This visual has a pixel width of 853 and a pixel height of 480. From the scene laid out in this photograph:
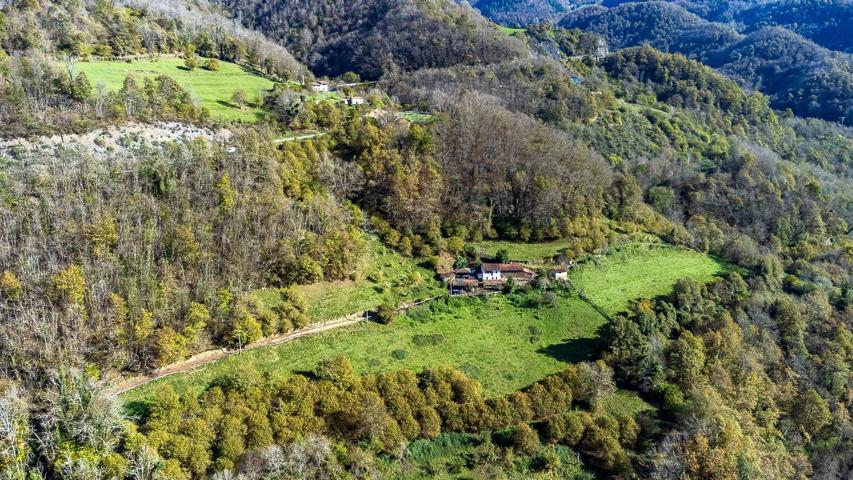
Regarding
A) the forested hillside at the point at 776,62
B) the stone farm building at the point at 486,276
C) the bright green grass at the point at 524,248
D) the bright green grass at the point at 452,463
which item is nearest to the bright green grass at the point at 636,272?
the bright green grass at the point at 524,248

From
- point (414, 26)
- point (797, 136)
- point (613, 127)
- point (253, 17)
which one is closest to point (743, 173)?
point (613, 127)

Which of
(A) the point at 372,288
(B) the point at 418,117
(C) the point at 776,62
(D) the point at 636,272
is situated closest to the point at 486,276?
(A) the point at 372,288

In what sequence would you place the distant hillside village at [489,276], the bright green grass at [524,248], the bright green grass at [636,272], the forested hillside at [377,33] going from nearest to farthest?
1. the distant hillside village at [489,276]
2. the bright green grass at [636,272]
3. the bright green grass at [524,248]
4. the forested hillside at [377,33]

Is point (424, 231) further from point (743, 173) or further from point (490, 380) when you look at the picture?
point (743, 173)

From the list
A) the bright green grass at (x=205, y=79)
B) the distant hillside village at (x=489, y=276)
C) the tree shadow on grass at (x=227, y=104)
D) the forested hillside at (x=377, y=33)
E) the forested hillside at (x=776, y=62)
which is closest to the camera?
the distant hillside village at (x=489, y=276)

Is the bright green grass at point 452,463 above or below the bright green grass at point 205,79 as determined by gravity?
below

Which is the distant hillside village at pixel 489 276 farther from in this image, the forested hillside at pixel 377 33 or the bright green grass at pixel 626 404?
the forested hillside at pixel 377 33

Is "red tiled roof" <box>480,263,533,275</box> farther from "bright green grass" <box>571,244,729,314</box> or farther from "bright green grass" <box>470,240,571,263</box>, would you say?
"bright green grass" <box>571,244,729,314</box>
